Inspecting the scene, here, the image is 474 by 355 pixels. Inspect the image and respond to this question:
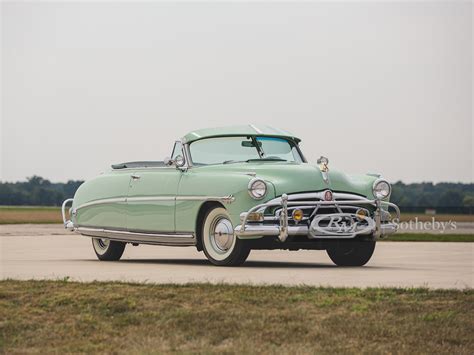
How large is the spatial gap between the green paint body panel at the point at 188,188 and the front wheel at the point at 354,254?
2.93 feet

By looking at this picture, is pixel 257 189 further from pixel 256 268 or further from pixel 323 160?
pixel 323 160

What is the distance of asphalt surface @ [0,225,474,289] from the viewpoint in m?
11.5

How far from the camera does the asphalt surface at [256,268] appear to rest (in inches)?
452

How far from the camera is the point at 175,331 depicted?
8.00m

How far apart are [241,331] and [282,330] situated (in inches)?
13.0

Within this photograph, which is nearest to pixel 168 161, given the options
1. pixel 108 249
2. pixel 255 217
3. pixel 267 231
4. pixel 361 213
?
pixel 255 217

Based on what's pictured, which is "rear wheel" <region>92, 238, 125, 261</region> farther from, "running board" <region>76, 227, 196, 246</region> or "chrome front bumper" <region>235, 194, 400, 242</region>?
"chrome front bumper" <region>235, 194, 400, 242</region>

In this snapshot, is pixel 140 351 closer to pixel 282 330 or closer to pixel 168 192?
pixel 282 330

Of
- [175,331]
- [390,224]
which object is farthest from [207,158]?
[175,331]

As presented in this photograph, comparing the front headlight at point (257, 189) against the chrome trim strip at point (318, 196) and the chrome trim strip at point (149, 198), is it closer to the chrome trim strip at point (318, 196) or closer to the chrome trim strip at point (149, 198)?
the chrome trim strip at point (318, 196)

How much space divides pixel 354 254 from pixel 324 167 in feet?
5.67

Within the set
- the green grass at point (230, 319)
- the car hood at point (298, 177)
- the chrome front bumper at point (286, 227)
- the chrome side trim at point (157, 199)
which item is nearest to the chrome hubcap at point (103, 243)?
the chrome side trim at point (157, 199)

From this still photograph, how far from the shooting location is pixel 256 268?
531 inches

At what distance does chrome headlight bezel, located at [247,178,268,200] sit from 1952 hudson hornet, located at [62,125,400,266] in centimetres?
1
